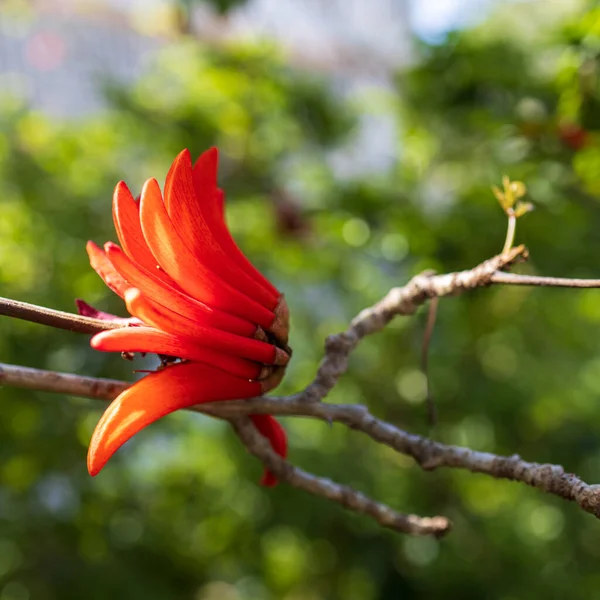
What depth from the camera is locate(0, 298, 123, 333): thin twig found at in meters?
0.49

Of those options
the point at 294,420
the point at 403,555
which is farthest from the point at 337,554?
the point at 294,420

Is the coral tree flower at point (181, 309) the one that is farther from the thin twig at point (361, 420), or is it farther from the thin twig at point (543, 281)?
the thin twig at point (543, 281)

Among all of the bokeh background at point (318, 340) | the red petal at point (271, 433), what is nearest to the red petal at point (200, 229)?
the red petal at point (271, 433)

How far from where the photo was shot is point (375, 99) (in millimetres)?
2396

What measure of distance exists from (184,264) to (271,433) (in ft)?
0.68

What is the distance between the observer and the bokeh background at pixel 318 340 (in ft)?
5.43

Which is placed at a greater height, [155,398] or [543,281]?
[543,281]

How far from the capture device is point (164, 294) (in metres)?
0.53

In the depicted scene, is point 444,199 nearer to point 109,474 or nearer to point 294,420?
point 294,420

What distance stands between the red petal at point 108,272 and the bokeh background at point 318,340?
0.93 metres

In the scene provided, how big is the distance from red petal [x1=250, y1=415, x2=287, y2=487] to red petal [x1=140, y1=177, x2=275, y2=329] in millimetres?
116

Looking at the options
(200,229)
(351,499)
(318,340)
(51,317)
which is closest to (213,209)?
(200,229)

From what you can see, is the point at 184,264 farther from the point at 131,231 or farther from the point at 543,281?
the point at 543,281

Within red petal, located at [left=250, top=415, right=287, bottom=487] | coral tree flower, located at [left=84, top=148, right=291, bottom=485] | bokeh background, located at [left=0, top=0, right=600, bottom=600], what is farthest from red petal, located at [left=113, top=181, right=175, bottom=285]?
bokeh background, located at [left=0, top=0, right=600, bottom=600]
